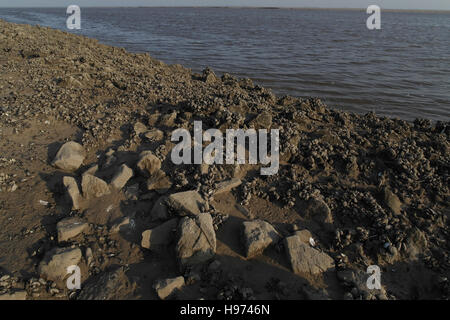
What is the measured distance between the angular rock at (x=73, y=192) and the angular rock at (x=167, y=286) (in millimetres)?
1800

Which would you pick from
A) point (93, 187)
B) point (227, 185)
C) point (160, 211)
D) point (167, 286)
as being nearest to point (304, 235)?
point (227, 185)

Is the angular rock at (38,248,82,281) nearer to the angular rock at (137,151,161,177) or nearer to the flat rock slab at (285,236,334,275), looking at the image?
the angular rock at (137,151,161,177)

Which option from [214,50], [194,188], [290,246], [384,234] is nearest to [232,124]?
[194,188]

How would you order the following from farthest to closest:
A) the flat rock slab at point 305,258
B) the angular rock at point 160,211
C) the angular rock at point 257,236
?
the angular rock at point 160,211 → the angular rock at point 257,236 → the flat rock slab at point 305,258

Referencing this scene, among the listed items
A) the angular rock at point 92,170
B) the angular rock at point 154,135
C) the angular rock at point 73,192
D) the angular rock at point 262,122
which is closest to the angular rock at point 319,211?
the angular rock at point 262,122

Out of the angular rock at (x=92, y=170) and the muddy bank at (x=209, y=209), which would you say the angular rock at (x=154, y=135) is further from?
the angular rock at (x=92, y=170)

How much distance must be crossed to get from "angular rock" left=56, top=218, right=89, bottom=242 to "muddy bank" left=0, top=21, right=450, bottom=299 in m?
0.02

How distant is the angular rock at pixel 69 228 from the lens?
11.0 feet

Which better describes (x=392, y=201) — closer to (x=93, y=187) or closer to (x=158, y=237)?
(x=158, y=237)

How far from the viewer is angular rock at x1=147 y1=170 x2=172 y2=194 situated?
4043mm

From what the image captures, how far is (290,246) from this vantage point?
3.23m

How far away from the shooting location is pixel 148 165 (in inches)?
168

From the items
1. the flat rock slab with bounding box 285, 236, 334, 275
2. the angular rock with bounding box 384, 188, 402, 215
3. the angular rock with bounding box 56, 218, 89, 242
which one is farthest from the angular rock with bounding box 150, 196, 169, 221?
the angular rock with bounding box 384, 188, 402, 215
